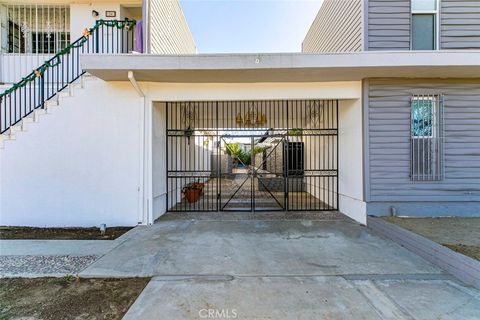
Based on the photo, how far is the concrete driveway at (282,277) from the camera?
107 inches

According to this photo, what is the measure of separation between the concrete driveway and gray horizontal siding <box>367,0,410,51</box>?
4.33 m

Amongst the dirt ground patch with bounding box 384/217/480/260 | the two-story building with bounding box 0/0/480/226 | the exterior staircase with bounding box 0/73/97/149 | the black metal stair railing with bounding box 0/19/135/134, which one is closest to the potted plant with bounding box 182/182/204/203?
the two-story building with bounding box 0/0/480/226

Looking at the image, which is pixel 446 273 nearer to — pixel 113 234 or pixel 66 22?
pixel 113 234

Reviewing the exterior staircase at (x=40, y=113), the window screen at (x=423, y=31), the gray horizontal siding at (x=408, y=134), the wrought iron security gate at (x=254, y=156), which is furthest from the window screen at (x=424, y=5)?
the exterior staircase at (x=40, y=113)

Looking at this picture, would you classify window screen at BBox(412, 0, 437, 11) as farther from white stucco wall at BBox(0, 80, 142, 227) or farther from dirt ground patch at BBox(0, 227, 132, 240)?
dirt ground patch at BBox(0, 227, 132, 240)

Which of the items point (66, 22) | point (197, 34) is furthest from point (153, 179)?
point (197, 34)

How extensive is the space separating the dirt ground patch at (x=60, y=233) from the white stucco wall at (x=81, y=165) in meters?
0.20

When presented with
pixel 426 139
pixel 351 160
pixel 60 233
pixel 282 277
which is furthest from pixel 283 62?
pixel 60 233

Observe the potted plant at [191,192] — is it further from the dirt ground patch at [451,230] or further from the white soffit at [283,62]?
the dirt ground patch at [451,230]

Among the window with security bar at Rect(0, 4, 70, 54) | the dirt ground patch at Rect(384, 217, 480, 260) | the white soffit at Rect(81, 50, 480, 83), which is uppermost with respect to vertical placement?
the window with security bar at Rect(0, 4, 70, 54)

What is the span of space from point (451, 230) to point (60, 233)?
7.82 meters

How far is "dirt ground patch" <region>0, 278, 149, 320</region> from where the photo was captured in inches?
107

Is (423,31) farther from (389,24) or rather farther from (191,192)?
(191,192)

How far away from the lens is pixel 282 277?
3.45m
